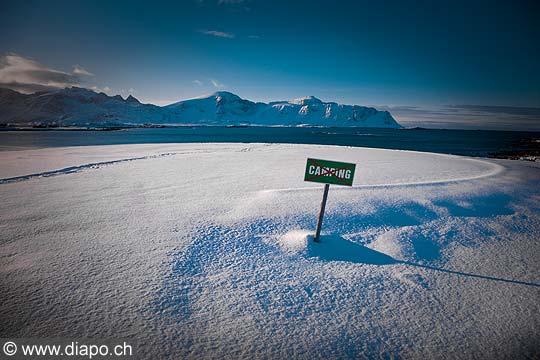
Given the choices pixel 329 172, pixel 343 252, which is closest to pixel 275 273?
pixel 343 252

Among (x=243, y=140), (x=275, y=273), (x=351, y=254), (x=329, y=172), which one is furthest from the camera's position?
(x=243, y=140)

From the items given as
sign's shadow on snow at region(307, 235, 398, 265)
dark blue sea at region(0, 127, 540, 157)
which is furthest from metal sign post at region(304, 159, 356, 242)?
dark blue sea at region(0, 127, 540, 157)

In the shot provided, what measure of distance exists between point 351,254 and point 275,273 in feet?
4.78

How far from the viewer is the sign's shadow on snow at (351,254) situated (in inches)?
148

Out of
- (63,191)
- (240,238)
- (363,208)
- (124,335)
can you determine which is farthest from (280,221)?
(63,191)

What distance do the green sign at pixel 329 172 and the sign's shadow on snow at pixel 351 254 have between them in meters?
1.22

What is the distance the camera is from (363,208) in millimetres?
5859

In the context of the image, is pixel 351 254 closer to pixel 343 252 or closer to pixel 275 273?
pixel 343 252

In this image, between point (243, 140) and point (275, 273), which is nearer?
point (275, 273)

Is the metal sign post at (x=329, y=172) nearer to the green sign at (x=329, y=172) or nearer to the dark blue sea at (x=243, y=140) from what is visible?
the green sign at (x=329, y=172)

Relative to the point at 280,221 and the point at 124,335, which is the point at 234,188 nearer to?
the point at 280,221

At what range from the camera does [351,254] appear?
4.07 m

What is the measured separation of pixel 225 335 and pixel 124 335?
3.55ft

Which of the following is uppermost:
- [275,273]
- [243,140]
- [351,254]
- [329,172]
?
[329,172]
